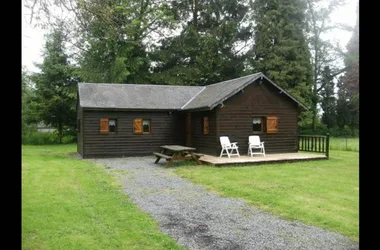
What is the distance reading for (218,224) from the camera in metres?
5.17

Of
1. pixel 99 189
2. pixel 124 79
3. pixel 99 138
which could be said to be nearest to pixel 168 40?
pixel 124 79

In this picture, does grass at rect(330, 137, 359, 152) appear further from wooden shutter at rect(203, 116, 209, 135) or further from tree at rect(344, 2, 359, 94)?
wooden shutter at rect(203, 116, 209, 135)

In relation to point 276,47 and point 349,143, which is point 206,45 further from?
point 349,143

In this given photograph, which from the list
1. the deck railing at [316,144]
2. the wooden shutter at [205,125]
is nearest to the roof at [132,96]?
the wooden shutter at [205,125]

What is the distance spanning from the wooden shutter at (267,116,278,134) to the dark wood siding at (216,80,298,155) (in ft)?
0.57

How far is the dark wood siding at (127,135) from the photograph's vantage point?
15.1m

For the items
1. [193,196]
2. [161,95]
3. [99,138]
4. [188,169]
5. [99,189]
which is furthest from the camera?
[161,95]

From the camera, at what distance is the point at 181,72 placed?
24.9 metres

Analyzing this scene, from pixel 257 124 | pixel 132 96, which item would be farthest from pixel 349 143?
Answer: pixel 132 96

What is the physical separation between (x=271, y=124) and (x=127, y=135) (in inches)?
259

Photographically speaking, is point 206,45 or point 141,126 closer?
point 141,126

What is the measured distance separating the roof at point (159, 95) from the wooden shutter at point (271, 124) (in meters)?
1.27
